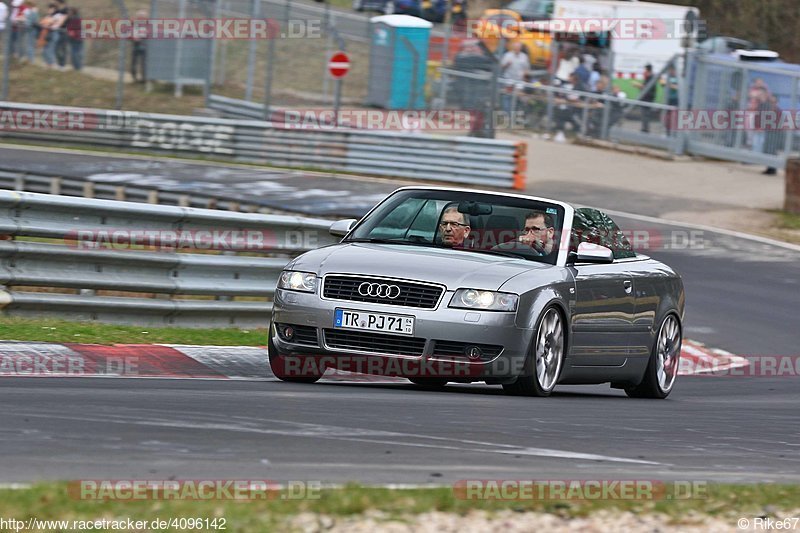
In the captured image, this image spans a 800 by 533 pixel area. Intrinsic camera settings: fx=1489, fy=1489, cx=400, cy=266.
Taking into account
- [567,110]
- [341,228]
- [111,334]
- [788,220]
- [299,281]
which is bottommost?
[788,220]

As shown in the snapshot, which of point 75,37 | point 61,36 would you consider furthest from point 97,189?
point 75,37

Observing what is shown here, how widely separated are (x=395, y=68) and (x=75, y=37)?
7757mm

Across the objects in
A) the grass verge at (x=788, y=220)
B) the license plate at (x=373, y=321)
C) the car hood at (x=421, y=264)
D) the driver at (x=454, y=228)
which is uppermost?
the driver at (x=454, y=228)

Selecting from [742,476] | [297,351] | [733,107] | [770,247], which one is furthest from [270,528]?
[733,107]

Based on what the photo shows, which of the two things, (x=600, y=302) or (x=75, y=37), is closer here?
(x=600, y=302)

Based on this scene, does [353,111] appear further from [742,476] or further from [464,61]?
[742,476]

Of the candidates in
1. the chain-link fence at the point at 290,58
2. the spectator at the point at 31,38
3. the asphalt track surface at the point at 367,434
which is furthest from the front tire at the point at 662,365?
the spectator at the point at 31,38

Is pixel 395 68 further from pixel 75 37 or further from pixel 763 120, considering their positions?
pixel 75 37

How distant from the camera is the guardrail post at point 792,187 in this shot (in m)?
24.4

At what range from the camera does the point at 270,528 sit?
4.71 meters

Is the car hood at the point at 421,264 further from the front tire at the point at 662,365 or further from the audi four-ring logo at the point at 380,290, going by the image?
the front tire at the point at 662,365

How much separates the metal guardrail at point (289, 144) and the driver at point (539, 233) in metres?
17.7

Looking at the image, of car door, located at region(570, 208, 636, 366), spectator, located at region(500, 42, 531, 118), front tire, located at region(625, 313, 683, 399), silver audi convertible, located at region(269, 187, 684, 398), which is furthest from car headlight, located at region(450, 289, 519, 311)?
spectator, located at region(500, 42, 531, 118)

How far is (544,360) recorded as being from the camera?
9211mm
